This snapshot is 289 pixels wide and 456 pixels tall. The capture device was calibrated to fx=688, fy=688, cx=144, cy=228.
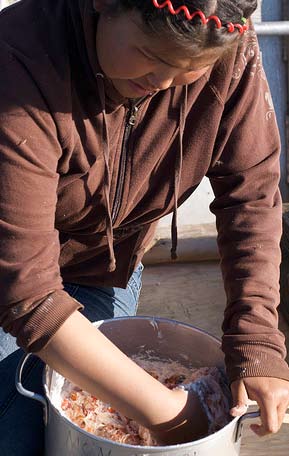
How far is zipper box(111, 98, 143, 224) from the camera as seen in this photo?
4.07ft

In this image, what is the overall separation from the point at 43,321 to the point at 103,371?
0.45ft

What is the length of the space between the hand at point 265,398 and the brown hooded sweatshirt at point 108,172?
18mm

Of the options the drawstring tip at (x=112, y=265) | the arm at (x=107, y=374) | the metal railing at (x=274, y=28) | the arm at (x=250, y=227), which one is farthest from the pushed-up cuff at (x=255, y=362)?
the metal railing at (x=274, y=28)

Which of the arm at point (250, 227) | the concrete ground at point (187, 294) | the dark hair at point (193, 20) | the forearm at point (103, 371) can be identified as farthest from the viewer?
the concrete ground at point (187, 294)

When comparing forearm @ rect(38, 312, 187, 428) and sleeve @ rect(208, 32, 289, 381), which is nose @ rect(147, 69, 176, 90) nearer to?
sleeve @ rect(208, 32, 289, 381)

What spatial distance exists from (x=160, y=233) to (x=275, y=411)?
1218 mm

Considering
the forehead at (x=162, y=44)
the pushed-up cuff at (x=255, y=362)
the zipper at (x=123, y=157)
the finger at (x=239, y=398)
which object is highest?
the forehead at (x=162, y=44)

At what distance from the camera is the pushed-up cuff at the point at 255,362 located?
1.23 metres

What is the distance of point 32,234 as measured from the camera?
3.68 ft

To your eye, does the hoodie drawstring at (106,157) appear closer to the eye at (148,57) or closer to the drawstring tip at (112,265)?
the drawstring tip at (112,265)

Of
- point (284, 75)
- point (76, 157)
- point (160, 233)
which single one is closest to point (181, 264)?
point (160, 233)

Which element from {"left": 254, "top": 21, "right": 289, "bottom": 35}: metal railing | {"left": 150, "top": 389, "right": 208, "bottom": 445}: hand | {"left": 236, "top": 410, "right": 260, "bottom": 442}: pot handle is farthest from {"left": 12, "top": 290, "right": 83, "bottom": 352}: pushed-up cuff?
{"left": 254, "top": 21, "right": 289, "bottom": 35}: metal railing

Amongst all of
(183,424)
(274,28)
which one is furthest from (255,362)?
(274,28)

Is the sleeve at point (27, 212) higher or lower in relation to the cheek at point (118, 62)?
lower
